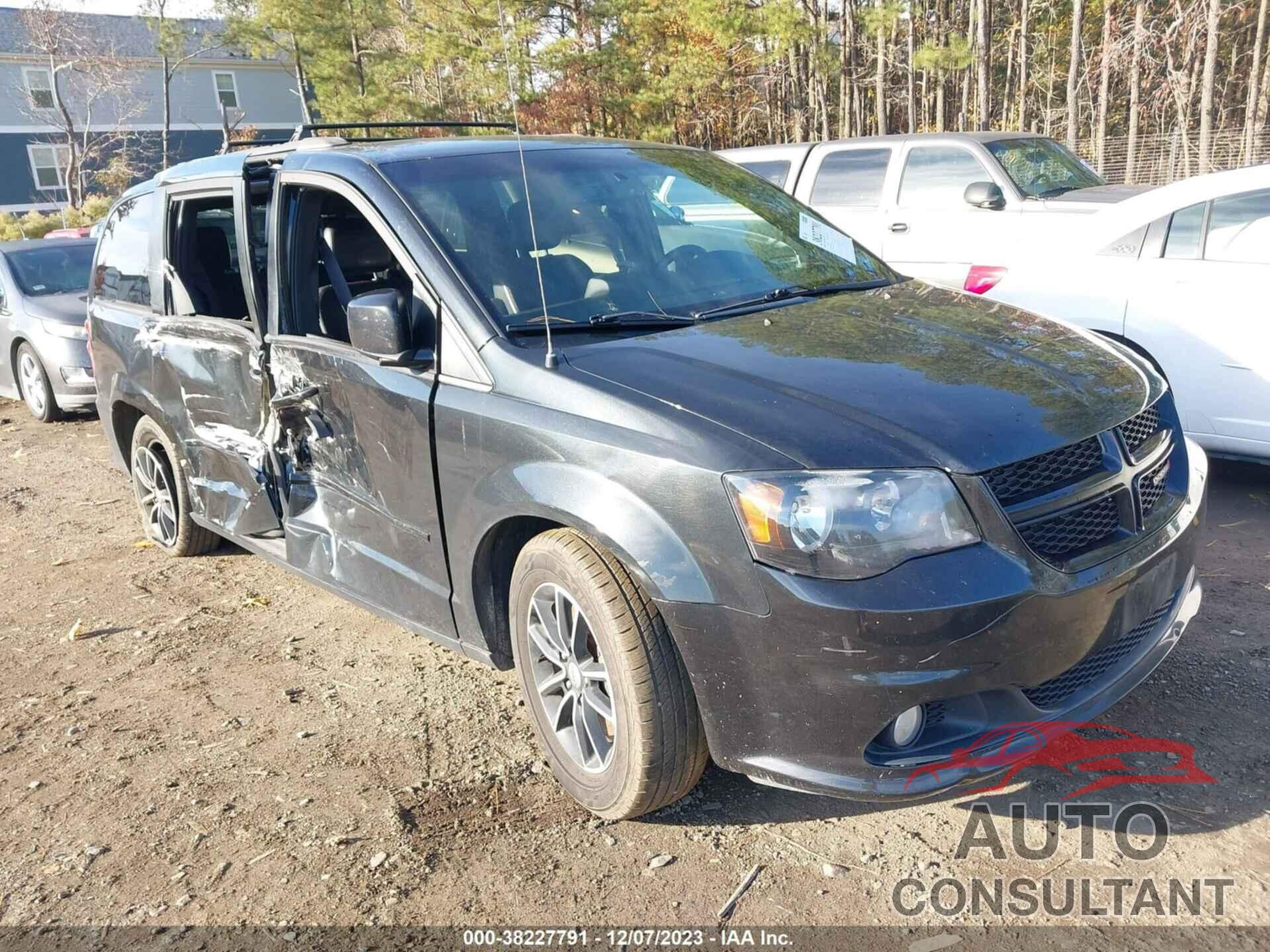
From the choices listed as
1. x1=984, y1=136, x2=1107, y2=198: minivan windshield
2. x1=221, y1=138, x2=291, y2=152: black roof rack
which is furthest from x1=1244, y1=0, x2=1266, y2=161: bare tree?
x1=221, y1=138, x2=291, y2=152: black roof rack

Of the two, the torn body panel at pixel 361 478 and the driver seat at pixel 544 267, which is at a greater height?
the driver seat at pixel 544 267

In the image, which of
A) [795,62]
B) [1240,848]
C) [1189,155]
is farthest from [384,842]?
[795,62]

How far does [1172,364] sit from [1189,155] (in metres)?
Result: 17.8

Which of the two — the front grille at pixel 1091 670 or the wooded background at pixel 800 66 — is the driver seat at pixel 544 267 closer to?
the front grille at pixel 1091 670

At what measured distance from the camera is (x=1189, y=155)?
20.2m

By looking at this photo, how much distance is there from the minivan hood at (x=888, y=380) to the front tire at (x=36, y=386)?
26.9ft

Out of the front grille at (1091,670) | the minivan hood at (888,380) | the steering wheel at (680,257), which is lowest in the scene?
the front grille at (1091,670)

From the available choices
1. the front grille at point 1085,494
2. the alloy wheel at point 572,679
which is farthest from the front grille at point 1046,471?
the alloy wheel at point 572,679

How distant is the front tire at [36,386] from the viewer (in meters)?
9.39

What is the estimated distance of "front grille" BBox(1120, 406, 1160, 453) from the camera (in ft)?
9.51

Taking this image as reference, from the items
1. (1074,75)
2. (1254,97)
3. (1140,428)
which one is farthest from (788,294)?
(1254,97)
